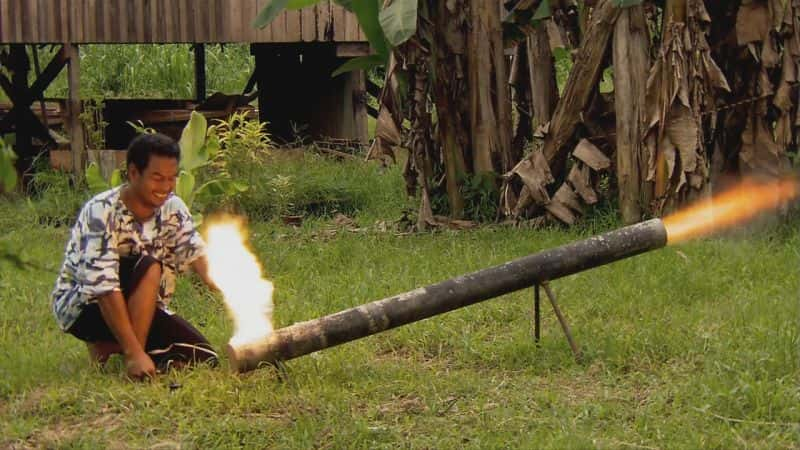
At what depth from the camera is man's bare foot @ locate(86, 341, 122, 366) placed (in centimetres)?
598

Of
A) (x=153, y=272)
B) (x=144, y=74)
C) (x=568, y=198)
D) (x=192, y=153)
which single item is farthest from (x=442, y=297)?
(x=144, y=74)

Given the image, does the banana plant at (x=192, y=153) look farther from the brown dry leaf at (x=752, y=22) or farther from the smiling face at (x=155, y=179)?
the brown dry leaf at (x=752, y=22)

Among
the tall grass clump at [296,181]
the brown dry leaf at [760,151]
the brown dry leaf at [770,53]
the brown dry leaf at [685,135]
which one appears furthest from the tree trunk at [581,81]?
the tall grass clump at [296,181]

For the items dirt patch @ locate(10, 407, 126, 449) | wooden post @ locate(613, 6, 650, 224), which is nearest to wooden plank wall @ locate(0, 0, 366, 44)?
wooden post @ locate(613, 6, 650, 224)

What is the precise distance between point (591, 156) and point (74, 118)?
17.6 feet

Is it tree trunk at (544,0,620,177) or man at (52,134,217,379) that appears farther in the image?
tree trunk at (544,0,620,177)

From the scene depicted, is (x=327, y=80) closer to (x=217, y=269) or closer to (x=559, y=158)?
(x=559, y=158)

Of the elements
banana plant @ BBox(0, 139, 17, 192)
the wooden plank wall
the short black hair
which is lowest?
the short black hair

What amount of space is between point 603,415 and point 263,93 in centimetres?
991

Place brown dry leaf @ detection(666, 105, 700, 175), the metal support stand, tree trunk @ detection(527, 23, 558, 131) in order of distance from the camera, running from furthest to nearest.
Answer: tree trunk @ detection(527, 23, 558, 131) < brown dry leaf @ detection(666, 105, 700, 175) < the metal support stand

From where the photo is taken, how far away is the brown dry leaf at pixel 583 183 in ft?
30.1

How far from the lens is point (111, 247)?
5.64 metres

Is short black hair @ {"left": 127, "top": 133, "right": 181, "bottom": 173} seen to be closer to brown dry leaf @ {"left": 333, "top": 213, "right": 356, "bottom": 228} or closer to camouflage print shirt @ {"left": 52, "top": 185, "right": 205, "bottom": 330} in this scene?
camouflage print shirt @ {"left": 52, "top": 185, "right": 205, "bottom": 330}

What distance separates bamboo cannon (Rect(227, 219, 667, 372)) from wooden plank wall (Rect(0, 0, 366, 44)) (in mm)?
7023
